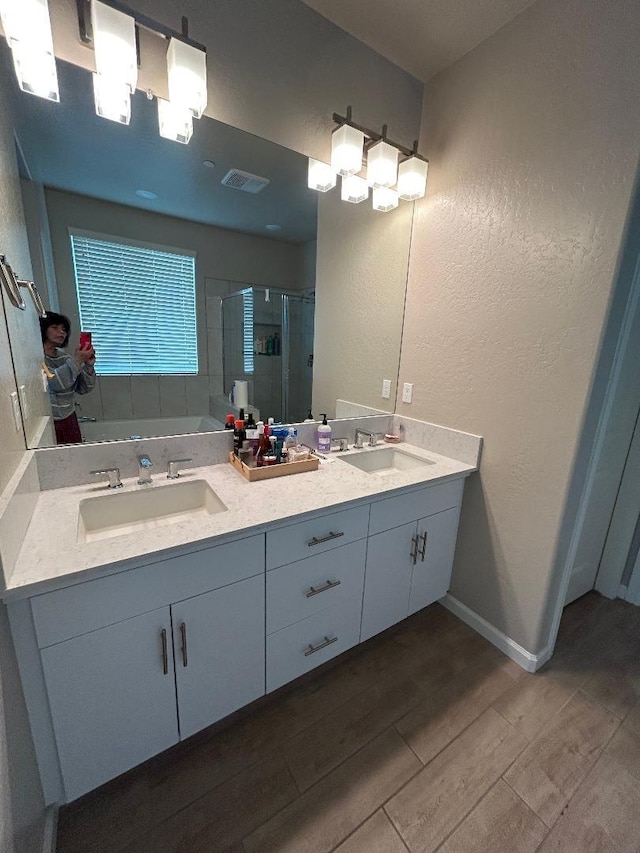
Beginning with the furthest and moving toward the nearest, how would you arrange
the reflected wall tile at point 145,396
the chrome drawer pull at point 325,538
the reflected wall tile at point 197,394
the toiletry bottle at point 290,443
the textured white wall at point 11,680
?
the toiletry bottle at point 290,443 → the reflected wall tile at point 197,394 → the reflected wall tile at point 145,396 → the chrome drawer pull at point 325,538 → the textured white wall at point 11,680

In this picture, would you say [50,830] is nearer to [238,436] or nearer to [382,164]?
[238,436]

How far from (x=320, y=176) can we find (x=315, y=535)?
1.58 m

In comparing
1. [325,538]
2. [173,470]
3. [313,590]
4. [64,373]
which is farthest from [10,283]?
[313,590]

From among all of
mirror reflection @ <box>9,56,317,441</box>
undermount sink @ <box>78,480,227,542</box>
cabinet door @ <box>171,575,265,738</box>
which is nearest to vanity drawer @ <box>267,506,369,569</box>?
cabinet door @ <box>171,575,265,738</box>

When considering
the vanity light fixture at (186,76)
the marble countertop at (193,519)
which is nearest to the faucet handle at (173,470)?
the marble countertop at (193,519)

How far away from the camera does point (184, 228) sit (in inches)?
51.3

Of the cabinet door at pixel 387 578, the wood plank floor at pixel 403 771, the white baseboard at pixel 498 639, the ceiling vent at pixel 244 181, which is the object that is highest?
the ceiling vent at pixel 244 181

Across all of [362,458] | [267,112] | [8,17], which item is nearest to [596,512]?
[362,458]

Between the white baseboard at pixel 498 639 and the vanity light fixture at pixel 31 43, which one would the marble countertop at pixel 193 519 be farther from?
the vanity light fixture at pixel 31 43

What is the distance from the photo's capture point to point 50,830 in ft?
3.04

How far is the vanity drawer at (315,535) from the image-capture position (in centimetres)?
111

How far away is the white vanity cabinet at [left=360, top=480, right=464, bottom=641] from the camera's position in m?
1.40

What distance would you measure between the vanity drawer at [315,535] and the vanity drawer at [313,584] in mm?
29

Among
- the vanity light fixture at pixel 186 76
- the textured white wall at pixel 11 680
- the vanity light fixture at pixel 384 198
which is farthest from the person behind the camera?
the vanity light fixture at pixel 384 198
